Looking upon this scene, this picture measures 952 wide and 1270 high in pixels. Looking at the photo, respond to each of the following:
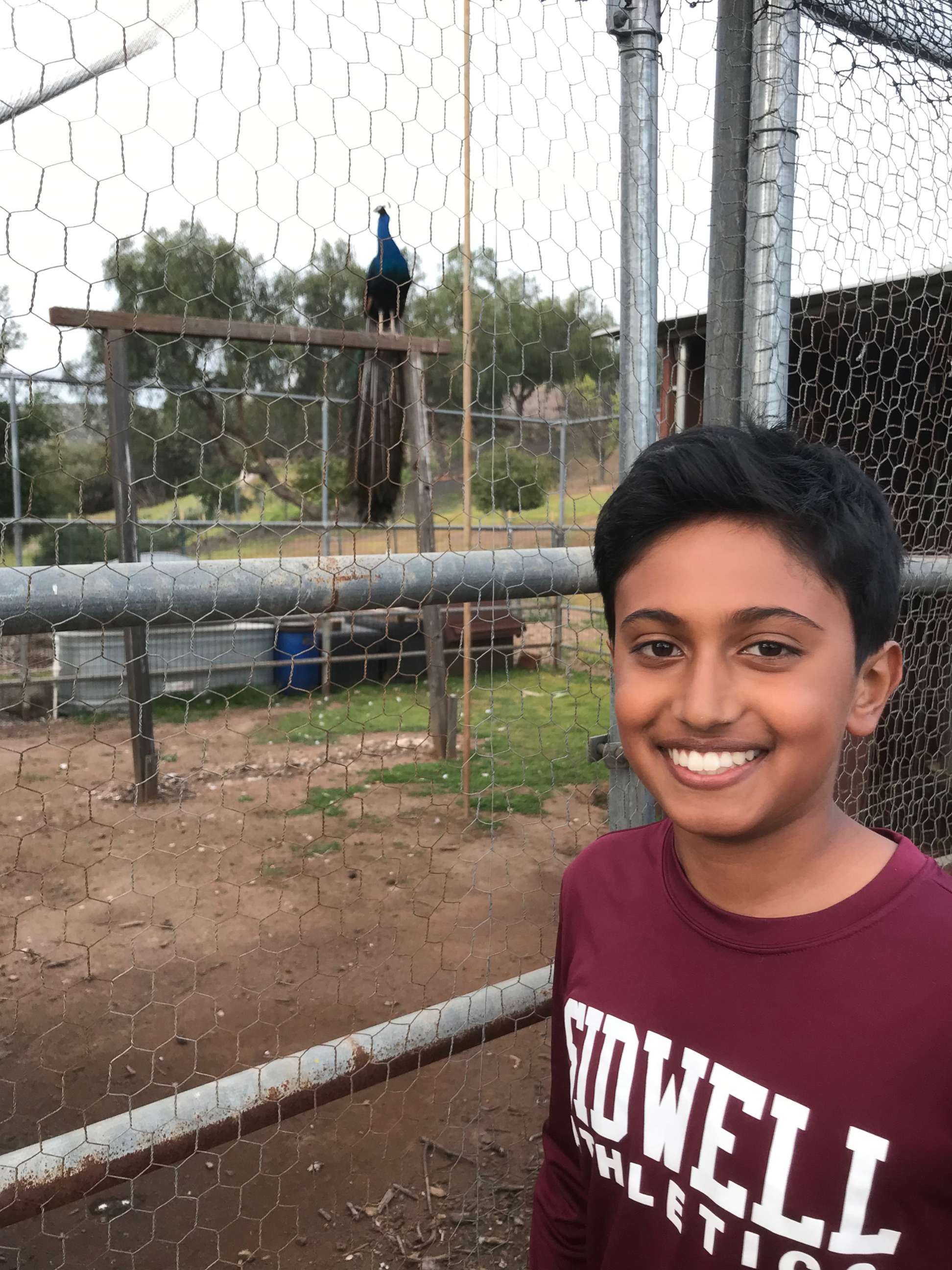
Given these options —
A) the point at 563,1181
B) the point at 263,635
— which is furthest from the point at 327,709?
the point at 563,1181

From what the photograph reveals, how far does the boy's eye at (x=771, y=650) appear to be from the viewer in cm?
82

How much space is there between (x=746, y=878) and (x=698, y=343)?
2.02 metres

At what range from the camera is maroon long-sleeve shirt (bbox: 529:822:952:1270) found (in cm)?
73

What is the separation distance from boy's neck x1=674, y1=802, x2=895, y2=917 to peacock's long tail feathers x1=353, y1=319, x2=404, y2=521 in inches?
72.5

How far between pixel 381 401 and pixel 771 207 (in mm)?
2118

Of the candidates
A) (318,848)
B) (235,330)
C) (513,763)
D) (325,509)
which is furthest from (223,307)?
(513,763)

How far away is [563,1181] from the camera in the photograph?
1.04m

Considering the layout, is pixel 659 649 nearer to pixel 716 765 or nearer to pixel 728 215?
pixel 716 765

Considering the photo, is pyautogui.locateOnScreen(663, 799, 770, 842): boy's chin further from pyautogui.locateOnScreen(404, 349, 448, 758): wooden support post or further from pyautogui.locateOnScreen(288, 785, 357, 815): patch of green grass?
pyautogui.locateOnScreen(288, 785, 357, 815): patch of green grass

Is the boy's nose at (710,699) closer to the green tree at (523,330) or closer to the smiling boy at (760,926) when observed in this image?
the smiling boy at (760,926)

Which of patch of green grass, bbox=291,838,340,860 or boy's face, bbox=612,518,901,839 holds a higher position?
boy's face, bbox=612,518,901,839

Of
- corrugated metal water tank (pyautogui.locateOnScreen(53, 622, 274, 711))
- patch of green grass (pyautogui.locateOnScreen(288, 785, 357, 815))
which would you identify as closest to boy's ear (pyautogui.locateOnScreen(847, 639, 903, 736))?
patch of green grass (pyautogui.locateOnScreen(288, 785, 357, 815))

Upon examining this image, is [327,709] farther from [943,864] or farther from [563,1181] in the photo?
[563,1181]

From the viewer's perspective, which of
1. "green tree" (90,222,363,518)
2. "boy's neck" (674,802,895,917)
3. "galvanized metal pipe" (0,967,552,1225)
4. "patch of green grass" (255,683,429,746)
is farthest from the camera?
"patch of green grass" (255,683,429,746)
